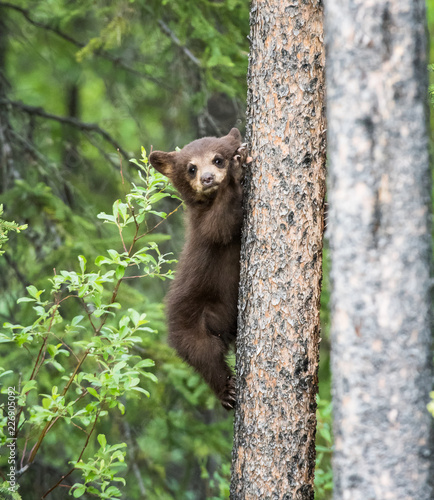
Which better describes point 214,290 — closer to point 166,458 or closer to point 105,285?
point 105,285

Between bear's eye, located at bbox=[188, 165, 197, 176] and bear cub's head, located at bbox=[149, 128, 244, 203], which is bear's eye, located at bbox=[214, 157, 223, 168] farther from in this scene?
bear's eye, located at bbox=[188, 165, 197, 176]

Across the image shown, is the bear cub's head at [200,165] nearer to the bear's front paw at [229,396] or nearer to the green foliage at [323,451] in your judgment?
the bear's front paw at [229,396]

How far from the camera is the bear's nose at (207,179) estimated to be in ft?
13.8

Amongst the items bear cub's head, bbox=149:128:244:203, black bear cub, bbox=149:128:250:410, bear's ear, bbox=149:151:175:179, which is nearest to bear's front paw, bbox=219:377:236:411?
black bear cub, bbox=149:128:250:410

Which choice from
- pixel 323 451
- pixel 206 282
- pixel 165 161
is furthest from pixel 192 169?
pixel 323 451

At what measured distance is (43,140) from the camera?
25.3 feet

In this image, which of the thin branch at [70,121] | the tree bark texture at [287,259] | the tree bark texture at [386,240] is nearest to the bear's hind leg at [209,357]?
the tree bark texture at [287,259]

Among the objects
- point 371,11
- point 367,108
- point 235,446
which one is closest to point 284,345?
point 235,446

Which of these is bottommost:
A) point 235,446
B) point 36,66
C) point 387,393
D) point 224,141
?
point 235,446

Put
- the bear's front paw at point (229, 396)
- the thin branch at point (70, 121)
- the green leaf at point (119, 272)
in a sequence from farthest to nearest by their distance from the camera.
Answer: the thin branch at point (70, 121)
the bear's front paw at point (229, 396)
the green leaf at point (119, 272)

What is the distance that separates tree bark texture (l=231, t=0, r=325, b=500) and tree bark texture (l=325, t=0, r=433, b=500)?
1151mm

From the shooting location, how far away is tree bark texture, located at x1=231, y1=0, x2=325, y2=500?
129 inches

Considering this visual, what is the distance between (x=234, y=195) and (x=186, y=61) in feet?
11.0

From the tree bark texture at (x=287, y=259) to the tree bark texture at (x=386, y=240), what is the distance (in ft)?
3.77
